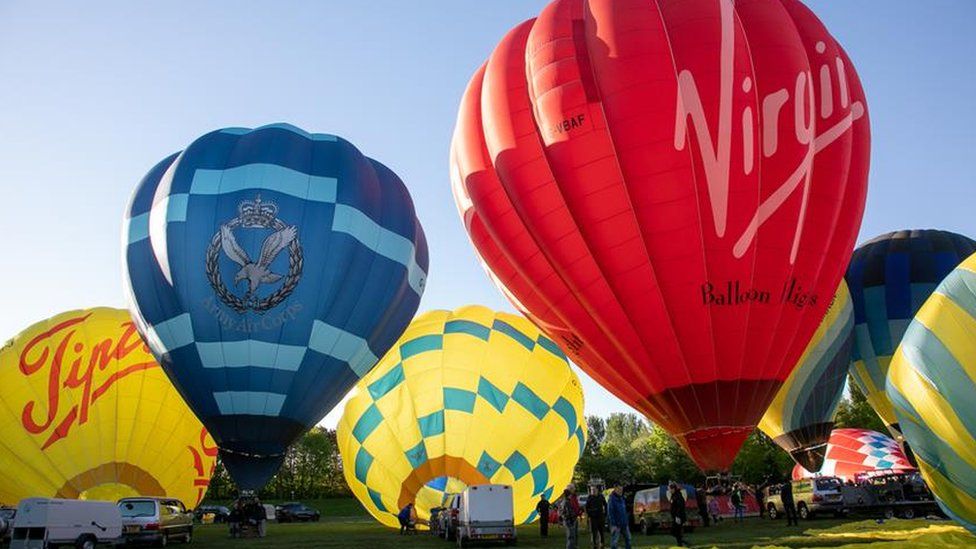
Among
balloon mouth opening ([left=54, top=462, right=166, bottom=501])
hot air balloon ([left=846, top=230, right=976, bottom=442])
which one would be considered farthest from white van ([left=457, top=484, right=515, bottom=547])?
hot air balloon ([left=846, top=230, right=976, bottom=442])

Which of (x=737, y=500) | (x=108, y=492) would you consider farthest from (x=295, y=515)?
(x=737, y=500)

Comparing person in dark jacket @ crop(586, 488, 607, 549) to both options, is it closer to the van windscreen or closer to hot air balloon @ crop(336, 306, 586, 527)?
hot air balloon @ crop(336, 306, 586, 527)

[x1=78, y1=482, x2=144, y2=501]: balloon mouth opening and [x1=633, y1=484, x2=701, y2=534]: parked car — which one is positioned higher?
[x1=78, y1=482, x2=144, y2=501]: balloon mouth opening

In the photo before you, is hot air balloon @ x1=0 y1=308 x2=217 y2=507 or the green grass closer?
the green grass

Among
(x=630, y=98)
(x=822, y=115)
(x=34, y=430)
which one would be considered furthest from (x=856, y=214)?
(x=34, y=430)

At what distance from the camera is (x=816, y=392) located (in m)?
19.2

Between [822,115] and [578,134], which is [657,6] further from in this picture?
[822,115]

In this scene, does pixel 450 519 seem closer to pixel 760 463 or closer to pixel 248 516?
pixel 248 516

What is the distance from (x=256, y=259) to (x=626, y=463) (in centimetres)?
4561

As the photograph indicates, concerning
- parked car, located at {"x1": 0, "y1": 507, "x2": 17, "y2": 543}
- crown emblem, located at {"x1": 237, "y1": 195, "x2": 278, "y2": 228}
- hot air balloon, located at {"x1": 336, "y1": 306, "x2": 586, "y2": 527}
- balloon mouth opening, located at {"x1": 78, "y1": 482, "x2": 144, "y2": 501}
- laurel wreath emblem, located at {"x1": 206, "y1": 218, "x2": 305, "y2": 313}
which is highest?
crown emblem, located at {"x1": 237, "y1": 195, "x2": 278, "y2": 228}

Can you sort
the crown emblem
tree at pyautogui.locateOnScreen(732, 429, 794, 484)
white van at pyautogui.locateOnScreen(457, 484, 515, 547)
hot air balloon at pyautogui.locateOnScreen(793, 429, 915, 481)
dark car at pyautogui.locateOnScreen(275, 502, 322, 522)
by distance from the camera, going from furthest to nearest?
tree at pyautogui.locateOnScreen(732, 429, 794, 484)
dark car at pyautogui.locateOnScreen(275, 502, 322, 522)
hot air balloon at pyautogui.locateOnScreen(793, 429, 915, 481)
the crown emblem
white van at pyautogui.locateOnScreen(457, 484, 515, 547)

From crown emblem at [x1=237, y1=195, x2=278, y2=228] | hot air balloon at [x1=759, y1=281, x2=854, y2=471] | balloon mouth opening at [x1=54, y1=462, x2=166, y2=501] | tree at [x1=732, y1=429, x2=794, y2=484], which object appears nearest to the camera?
crown emblem at [x1=237, y1=195, x2=278, y2=228]

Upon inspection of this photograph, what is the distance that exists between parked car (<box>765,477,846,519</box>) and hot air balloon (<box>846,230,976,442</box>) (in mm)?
3336

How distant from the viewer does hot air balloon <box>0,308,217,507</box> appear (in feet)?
52.5
